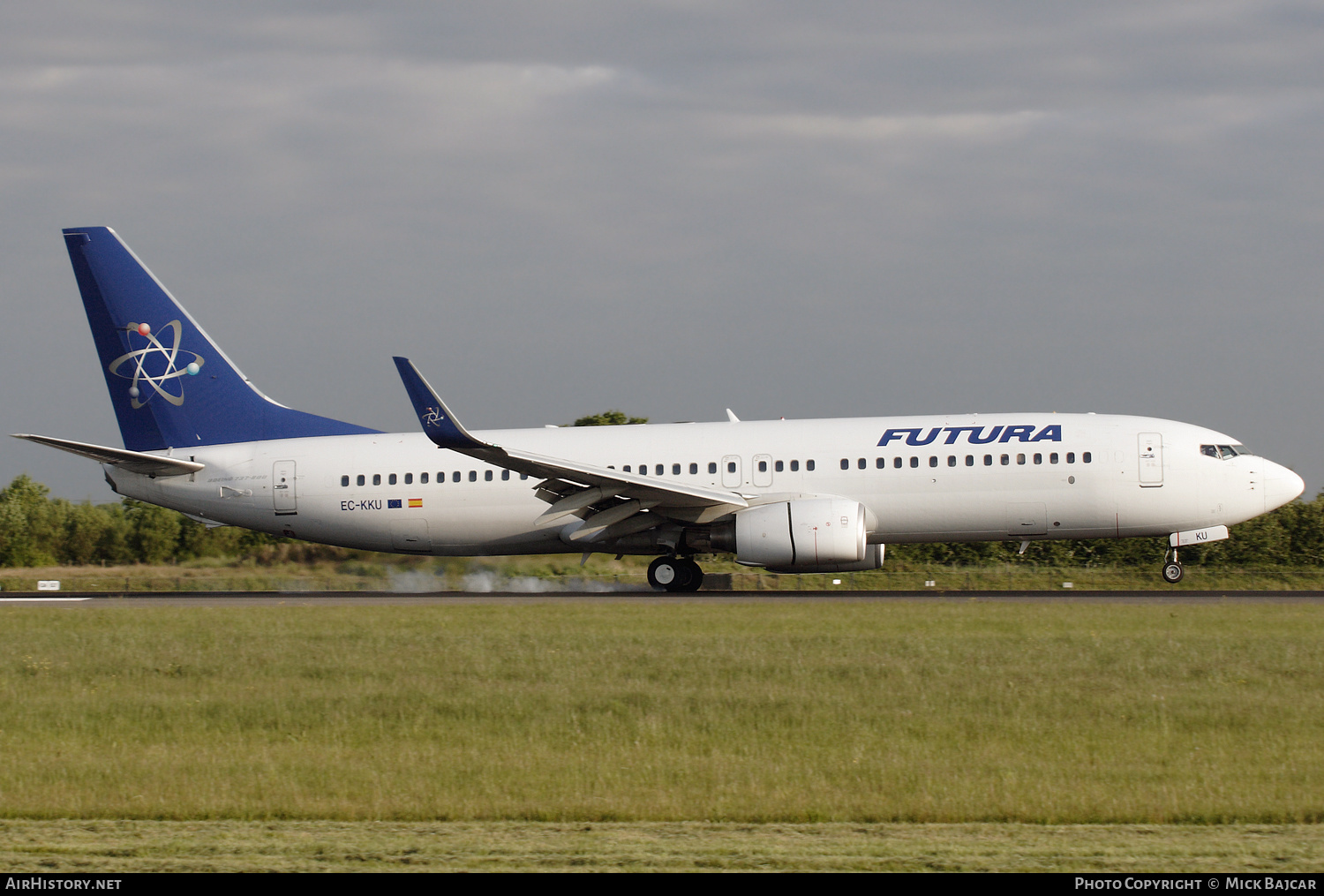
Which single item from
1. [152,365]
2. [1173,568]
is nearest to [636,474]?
[1173,568]

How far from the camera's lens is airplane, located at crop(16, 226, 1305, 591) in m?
25.7

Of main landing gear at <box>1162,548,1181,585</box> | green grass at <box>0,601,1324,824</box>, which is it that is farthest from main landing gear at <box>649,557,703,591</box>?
main landing gear at <box>1162,548,1181,585</box>

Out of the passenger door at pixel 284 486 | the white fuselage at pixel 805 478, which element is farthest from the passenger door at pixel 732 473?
the passenger door at pixel 284 486

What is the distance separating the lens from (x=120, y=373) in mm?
30078

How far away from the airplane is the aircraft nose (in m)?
0.05

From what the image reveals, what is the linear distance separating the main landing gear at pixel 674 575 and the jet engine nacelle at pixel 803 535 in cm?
223

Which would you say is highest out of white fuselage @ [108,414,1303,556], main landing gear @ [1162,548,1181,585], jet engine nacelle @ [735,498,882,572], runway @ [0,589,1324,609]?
white fuselage @ [108,414,1303,556]

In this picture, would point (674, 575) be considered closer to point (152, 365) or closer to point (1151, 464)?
point (1151, 464)

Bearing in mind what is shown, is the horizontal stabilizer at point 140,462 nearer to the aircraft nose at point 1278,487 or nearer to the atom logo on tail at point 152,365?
the atom logo on tail at point 152,365

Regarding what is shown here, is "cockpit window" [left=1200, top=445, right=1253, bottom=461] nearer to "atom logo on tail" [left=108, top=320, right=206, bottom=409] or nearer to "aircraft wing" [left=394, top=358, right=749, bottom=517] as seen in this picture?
"aircraft wing" [left=394, top=358, right=749, bottom=517]

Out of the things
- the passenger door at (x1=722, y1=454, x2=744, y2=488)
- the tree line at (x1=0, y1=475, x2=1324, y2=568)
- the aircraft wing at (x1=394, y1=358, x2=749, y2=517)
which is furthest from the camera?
the tree line at (x1=0, y1=475, x2=1324, y2=568)

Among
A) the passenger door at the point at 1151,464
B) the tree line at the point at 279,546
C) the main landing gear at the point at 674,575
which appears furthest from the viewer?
the tree line at the point at 279,546

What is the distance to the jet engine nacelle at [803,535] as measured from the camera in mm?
24797

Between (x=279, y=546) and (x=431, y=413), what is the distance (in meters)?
9.98
